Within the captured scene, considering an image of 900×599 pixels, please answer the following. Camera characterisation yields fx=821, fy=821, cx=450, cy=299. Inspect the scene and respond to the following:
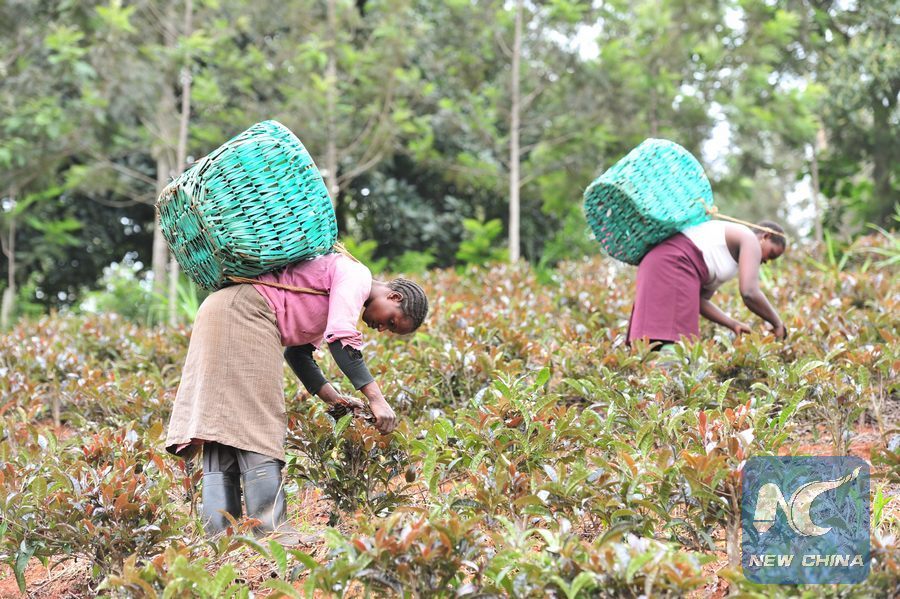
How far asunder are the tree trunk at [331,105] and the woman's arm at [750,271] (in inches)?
261

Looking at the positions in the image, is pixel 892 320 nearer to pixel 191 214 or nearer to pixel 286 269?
pixel 286 269

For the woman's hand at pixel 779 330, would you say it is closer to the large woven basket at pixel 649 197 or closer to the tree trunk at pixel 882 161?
the large woven basket at pixel 649 197

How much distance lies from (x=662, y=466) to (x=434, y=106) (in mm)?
11569

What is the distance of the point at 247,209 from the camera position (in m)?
3.07

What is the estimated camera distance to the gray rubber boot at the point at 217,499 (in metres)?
2.98

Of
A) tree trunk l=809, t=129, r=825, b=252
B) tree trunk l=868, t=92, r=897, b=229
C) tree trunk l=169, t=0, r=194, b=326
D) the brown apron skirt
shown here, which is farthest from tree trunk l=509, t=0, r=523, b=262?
the brown apron skirt

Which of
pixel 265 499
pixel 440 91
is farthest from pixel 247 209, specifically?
pixel 440 91

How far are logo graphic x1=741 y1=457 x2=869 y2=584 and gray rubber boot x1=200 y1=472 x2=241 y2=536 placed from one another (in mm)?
1800

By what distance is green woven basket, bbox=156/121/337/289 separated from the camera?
305 centimetres

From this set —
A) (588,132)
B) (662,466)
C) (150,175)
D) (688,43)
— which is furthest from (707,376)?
(150,175)

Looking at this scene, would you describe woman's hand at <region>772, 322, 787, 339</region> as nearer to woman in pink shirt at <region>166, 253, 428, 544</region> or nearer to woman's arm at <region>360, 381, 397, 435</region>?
woman in pink shirt at <region>166, 253, 428, 544</region>

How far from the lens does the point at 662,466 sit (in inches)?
102

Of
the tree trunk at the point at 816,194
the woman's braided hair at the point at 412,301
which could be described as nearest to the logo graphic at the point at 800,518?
the woman's braided hair at the point at 412,301

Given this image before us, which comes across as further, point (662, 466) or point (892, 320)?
point (892, 320)
